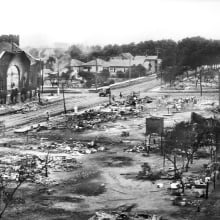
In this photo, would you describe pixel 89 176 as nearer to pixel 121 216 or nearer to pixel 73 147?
pixel 121 216

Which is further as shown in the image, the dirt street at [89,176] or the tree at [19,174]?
the tree at [19,174]

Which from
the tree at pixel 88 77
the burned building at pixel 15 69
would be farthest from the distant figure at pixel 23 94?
the tree at pixel 88 77

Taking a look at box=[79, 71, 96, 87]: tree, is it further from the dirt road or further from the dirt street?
the dirt street

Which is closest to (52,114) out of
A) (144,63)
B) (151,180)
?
(151,180)

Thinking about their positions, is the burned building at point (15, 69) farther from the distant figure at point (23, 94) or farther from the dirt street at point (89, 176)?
the dirt street at point (89, 176)

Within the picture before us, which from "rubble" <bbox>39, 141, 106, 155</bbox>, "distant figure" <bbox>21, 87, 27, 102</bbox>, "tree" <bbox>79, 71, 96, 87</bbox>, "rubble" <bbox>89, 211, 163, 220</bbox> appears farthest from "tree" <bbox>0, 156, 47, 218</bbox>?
"tree" <bbox>79, 71, 96, 87</bbox>

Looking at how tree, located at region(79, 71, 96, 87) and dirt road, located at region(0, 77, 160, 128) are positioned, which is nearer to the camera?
dirt road, located at region(0, 77, 160, 128)
